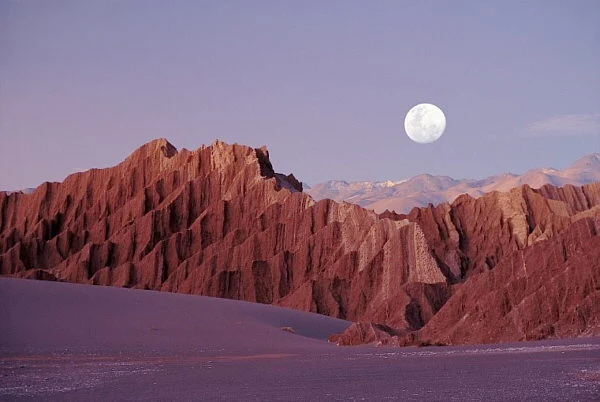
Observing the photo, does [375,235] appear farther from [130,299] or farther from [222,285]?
[130,299]

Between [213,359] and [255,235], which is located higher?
[255,235]

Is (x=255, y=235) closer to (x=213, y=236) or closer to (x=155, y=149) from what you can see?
(x=213, y=236)

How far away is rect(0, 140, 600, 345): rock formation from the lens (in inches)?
2566

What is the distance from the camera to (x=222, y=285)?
2803 inches

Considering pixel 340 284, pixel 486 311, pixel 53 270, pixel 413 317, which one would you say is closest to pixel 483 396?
pixel 486 311

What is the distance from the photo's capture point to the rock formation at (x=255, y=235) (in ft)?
214

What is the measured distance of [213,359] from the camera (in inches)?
945

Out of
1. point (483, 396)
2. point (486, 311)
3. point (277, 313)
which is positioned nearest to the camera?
point (483, 396)

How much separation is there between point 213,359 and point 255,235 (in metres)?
52.8

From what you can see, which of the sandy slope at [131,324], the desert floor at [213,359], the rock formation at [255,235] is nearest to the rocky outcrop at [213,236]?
the rock formation at [255,235]

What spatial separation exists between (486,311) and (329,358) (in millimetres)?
10292

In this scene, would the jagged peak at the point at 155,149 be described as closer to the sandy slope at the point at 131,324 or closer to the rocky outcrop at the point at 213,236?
the rocky outcrop at the point at 213,236

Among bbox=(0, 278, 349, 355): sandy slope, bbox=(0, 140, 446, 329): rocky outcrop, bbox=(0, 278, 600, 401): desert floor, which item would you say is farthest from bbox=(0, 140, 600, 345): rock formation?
bbox=(0, 278, 600, 401): desert floor

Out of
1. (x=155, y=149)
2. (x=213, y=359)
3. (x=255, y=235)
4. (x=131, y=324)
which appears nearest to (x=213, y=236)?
(x=255, y=235)
